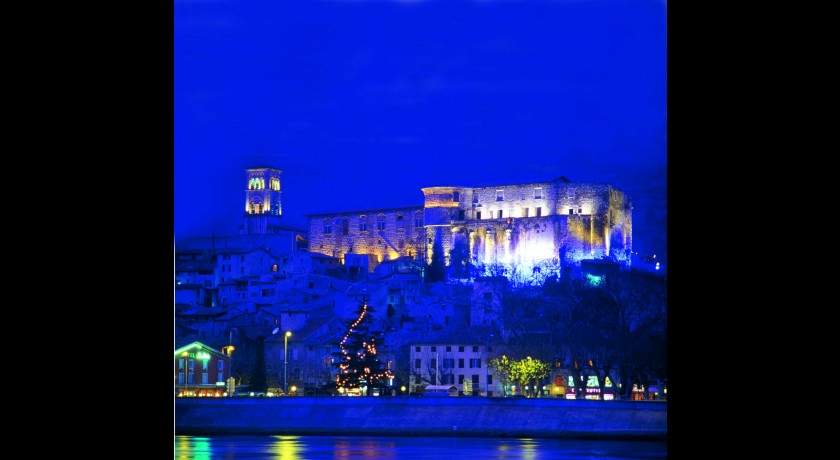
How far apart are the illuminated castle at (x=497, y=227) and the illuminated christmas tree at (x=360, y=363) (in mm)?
2320

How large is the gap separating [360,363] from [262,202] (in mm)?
4975

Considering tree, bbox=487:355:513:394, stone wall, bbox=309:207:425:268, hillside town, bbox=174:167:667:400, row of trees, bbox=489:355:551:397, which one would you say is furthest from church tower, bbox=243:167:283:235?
row of trees, bbox=489:355:551:397

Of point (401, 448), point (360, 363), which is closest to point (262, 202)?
point (360, 363)

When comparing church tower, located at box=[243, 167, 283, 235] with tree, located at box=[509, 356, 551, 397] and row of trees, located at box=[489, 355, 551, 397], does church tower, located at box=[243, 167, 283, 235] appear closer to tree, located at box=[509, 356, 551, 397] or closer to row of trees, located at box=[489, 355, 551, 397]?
row of trees, located at box=[489, 355, 551, 397]

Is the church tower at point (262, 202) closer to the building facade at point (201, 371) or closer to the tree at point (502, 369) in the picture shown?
the building facade at point (201, 371)

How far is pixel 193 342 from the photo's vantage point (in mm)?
19859

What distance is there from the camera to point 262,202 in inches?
896

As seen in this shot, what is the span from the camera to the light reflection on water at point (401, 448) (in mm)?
12312

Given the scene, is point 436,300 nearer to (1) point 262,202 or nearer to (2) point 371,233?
(2) point 371,233

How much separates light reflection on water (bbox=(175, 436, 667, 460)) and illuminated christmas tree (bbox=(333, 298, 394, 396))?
2.47 m
